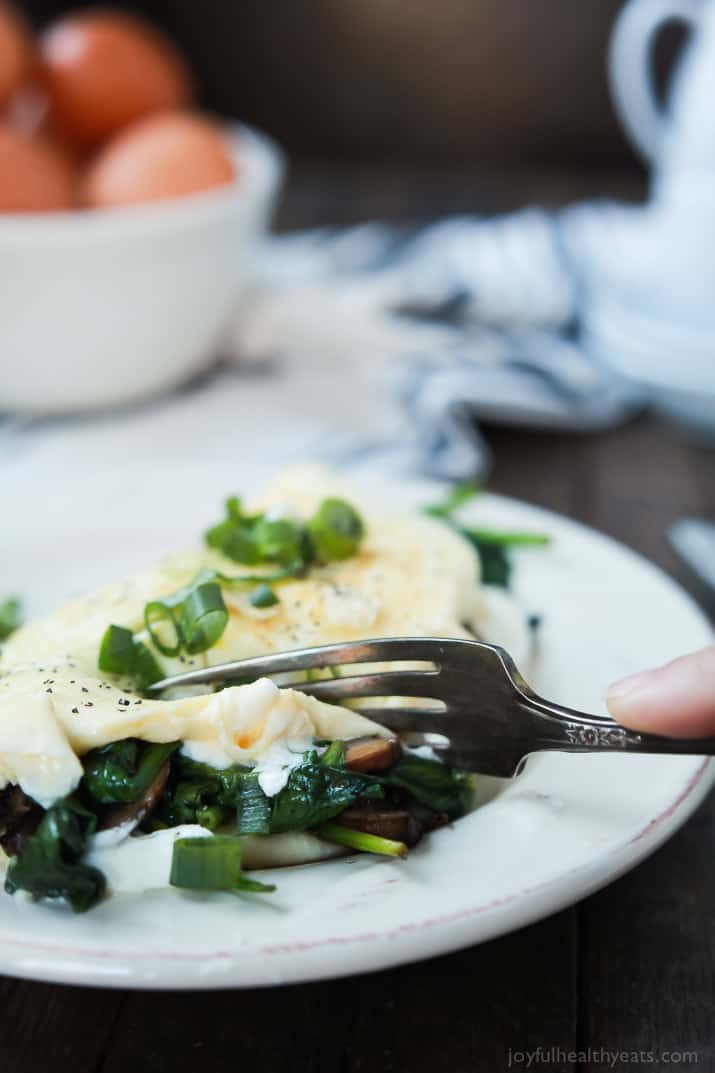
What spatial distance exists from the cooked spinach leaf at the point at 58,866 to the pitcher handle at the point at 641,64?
2.31m

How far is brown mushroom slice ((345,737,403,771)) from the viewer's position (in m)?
1.20

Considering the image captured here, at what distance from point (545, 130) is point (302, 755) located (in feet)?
14.7

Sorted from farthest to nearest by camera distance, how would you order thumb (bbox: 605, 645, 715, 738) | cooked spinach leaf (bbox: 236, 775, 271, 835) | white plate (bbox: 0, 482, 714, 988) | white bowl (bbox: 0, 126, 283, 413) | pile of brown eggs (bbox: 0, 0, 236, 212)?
pile of brown eggs (bbox: 0, 0, 236, 212) → white bowl (bbox: 0, 126, 283, 413) → cooked spinach leaf (bbox: 236, 775, 271, 835) → thumb (bbox: 605, 645, 715, 738) → white plate (bbox: 0, 482, 714, 988)

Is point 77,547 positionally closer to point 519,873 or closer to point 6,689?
point 6,689

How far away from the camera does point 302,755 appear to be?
1.19 metres

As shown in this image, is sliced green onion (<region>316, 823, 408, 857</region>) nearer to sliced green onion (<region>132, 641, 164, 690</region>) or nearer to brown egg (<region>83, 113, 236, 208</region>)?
sliced green onion (<region>132, 641, 164, 690</region>)

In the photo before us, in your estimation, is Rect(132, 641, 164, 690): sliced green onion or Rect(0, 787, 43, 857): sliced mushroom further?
Rect(132, 641, 164, 690): sliced green onion

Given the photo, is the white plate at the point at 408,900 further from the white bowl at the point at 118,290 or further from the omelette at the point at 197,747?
the white bowl at the point at 118,290

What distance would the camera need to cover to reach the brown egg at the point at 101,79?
2629 millimetres

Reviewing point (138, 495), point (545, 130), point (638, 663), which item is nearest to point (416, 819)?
point (638, 663)

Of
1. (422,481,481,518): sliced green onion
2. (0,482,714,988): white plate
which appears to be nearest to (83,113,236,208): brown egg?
(422,481,481,518): sliced green onion

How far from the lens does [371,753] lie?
3.96 ft

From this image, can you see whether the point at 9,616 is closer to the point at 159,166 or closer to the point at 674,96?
the point at 159,166

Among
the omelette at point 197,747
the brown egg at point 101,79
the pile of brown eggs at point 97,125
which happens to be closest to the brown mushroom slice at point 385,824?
the omelette at point 197,747
